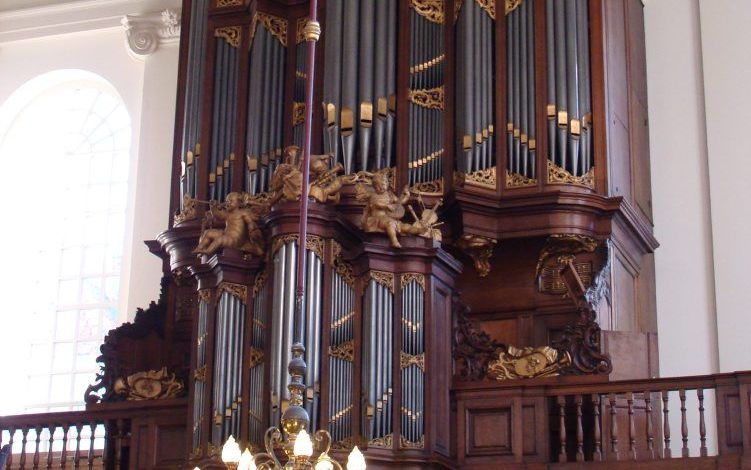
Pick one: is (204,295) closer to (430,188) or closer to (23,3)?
(430,188)

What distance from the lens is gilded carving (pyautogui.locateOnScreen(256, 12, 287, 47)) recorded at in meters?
16.9

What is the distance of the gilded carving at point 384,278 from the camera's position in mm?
14320

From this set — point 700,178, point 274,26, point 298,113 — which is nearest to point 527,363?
point 700,178

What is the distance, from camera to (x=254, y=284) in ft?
48.1

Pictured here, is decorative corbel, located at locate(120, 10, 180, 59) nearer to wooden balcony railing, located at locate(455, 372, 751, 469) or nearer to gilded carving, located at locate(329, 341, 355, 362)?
gilded carving, located at locate(329, 341, 355, 362)

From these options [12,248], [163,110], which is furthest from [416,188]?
[12,248]

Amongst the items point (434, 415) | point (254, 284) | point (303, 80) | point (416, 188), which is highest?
point (303, 80)

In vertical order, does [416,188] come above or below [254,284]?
above

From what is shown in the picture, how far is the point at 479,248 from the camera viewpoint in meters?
15.5

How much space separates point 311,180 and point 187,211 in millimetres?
1946

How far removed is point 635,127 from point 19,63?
7741 millimetres

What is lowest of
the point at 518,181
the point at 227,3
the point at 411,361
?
the point at 411,361

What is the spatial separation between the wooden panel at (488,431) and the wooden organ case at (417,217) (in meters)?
0.02

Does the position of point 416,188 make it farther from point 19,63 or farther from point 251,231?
point 19,63
